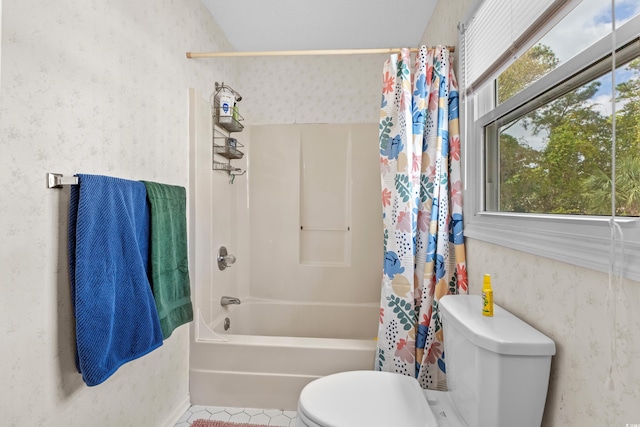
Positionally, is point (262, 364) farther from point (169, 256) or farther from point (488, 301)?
point (488, 301)

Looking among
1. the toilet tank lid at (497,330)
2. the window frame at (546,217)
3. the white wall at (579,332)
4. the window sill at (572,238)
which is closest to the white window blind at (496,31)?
the window frame at (546,217)

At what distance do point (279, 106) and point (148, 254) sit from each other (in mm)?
1861

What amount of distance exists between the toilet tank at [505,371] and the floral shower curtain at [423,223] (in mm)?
574

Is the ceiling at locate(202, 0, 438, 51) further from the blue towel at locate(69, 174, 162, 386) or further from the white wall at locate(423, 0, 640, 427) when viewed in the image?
the white wall at locate(423, 0, 640, 427)

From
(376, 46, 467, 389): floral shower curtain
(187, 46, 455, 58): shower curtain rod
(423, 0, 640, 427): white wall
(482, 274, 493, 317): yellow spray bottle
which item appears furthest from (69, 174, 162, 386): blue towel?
(423, 0, 640, 427): white wall

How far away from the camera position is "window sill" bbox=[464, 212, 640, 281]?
26.9 inches

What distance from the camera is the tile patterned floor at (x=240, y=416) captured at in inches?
70.2

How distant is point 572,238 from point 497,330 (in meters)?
0.33

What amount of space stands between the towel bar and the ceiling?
1.62 metres

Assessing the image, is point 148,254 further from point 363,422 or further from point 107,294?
point 363,422

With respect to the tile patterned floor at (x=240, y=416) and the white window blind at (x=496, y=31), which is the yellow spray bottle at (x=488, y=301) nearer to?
the white window blind at (x=496, y=31)

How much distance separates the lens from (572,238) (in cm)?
84

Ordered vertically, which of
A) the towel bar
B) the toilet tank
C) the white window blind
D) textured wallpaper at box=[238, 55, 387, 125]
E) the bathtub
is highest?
textured wallpaper at box=[238, 55, 387, 125]

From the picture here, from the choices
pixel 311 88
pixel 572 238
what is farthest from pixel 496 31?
pixel 311 88
